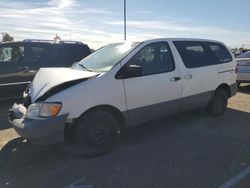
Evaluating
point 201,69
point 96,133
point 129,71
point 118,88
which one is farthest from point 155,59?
point 96,133

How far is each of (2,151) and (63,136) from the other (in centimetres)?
130

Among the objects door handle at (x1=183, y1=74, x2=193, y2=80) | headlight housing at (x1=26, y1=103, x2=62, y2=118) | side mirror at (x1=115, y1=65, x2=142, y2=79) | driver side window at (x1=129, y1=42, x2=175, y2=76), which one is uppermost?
driver side window at (x1=129, y1=42, x2=175, y2=76)

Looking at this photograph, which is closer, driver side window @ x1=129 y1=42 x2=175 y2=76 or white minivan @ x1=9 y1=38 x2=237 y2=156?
white minivan @ x1=9 y1=38 x2=237 y2=156

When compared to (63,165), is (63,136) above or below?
above

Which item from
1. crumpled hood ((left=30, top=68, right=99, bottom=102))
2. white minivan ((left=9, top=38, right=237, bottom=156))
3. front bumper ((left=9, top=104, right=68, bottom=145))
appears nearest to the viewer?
front bumper ((left=9, top=104, right=68, bottom=145))

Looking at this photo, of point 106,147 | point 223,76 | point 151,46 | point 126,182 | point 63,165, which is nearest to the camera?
point 126,182

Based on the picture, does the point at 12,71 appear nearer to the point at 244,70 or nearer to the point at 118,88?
the point at 118,88

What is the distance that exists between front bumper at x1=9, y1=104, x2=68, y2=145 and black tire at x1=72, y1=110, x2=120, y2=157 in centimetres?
26

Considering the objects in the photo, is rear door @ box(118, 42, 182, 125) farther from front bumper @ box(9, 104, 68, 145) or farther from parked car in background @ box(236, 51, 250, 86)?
parked car in background @ box(236, 51, 250, 86)

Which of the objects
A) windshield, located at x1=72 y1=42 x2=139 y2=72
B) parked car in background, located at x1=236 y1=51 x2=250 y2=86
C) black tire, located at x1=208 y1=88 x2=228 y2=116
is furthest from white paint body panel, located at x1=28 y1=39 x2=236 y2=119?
parked car in background, located at x1=236 y1=51 x2=250 y2=86

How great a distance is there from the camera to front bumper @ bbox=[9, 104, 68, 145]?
165 inches

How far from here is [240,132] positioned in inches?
235

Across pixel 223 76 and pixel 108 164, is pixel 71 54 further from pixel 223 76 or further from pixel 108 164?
pixel 108 164

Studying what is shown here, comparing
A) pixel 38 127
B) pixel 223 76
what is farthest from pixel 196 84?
pixel 38 127
